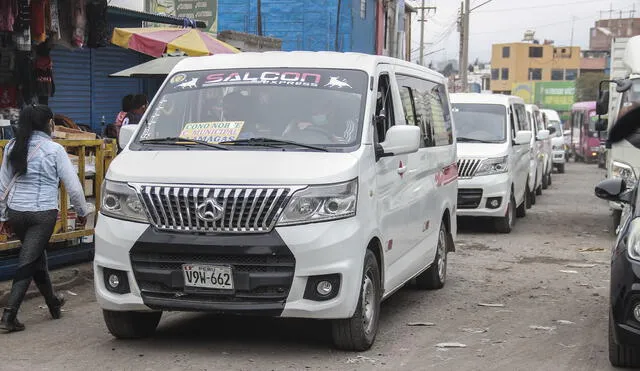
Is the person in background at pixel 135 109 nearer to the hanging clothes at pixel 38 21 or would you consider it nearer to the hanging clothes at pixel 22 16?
the hanging clothes at pixel 38 21

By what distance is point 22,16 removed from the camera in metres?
9.73

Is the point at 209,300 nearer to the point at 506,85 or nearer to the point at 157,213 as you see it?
the point at 157,213

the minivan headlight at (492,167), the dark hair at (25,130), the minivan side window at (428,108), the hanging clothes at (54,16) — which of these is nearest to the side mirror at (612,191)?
the minivan side window at (428,108)

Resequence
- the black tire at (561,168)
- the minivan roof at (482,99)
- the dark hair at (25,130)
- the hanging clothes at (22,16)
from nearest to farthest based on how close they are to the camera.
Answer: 1. the dark hair at (25,130)
2. the hanging clothes at (22,16)
3. the minivan roof at (482,99)
4. the black tire at (561,168)

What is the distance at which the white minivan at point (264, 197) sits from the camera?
5.45m

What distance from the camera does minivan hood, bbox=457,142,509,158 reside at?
13570 mm

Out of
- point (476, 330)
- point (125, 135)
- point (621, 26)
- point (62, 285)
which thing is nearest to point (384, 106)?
point (476, 330)

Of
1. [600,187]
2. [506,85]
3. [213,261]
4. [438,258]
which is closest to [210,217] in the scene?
[213,261]

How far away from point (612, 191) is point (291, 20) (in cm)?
2643

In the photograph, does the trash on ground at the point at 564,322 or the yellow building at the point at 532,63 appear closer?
the trash on ground at the point at 564,322

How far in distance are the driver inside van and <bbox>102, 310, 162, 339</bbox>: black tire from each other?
166cm

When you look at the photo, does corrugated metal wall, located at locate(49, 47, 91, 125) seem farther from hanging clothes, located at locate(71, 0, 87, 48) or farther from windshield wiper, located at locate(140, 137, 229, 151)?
windshield wiper, located at locate(140, 137, 229, 151)

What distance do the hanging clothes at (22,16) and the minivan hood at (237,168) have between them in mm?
4451

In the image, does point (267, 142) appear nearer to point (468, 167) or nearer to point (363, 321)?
point (363, 321)
